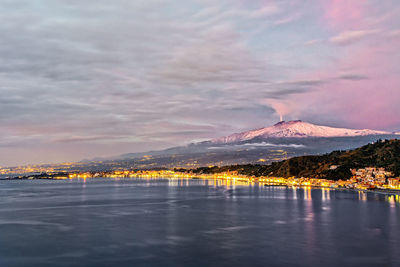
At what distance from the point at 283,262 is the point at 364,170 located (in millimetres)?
158923

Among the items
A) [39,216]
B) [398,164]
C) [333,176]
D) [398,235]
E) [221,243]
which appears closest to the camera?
[221,243]

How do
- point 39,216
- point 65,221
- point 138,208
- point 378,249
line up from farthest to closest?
point 138,208, point 39,216, point 65,221, point 378,249

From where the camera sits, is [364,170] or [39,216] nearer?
[39,216]

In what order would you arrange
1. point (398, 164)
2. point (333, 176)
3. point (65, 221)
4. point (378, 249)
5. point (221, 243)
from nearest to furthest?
point (378, 249) → point (221, 243) → point (65, 221) → point (398, 164) → point (333, 176)

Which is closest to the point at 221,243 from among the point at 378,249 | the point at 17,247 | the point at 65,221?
the point at 378,249

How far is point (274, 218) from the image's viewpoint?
207 feet

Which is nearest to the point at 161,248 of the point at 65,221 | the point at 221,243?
the point at 221,243

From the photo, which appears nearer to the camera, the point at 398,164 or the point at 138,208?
the point at 138,208

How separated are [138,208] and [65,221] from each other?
20067mm

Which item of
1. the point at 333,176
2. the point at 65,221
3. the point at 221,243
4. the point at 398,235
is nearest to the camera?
the point at 221,243

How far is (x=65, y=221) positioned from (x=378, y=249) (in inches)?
1775

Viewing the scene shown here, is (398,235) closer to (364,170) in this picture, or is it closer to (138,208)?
(138,208)

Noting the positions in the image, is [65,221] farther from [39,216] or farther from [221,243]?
[221,243]

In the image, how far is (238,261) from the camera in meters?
34.2
